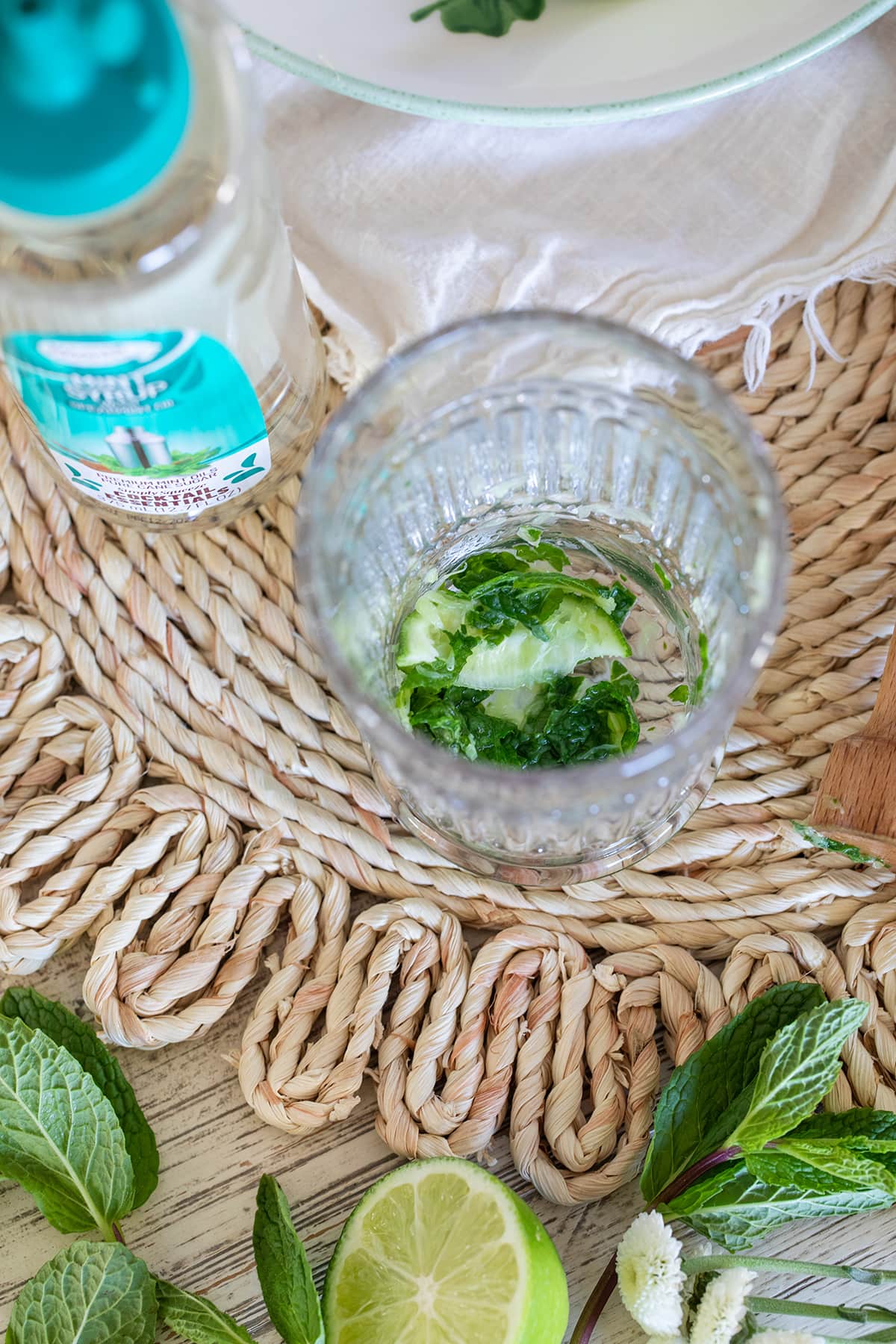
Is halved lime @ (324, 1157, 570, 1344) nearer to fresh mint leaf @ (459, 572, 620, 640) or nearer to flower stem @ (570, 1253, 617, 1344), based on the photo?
flower stem @ (570, 1253, 617, 1344)

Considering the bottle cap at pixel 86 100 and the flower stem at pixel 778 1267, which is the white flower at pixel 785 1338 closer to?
the flower stem at pixel 778 1267

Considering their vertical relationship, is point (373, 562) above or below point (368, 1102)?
above

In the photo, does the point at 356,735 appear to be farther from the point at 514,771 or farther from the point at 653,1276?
the point at 653,1276

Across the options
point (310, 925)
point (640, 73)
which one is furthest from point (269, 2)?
point (310, 925)

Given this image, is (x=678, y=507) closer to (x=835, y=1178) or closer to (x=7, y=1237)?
(x=835, y=1178)

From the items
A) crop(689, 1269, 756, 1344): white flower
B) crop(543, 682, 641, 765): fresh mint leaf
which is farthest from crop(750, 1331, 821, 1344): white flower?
crop(543, 682, 641, 765): fresh mint leaf

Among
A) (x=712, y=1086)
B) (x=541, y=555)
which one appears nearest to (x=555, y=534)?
(x=541, y=555)
